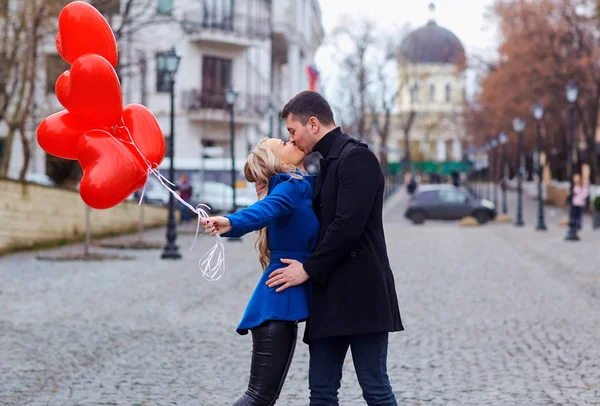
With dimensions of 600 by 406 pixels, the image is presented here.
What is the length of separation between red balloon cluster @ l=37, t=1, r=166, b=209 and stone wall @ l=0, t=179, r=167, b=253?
16323mm

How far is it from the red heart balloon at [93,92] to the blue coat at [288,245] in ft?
2.76

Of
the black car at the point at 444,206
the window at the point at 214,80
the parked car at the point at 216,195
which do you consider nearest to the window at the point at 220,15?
the window at the point at 214,80

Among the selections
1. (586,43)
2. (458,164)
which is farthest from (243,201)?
(458,164)

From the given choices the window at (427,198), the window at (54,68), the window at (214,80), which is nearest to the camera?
the window at (54,68)

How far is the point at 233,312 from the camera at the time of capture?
12.0 metres

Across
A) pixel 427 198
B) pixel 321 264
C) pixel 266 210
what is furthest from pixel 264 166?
pixel 427 198

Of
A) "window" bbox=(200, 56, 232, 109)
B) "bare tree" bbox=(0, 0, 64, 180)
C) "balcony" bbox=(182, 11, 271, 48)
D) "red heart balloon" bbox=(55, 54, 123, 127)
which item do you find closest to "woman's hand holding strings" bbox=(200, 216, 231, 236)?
"red heart balloon" bbox=(55, 54, 123, 127)

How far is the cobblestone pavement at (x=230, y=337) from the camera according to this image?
24.2 feet

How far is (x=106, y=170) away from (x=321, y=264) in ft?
3.40

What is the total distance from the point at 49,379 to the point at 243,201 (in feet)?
106

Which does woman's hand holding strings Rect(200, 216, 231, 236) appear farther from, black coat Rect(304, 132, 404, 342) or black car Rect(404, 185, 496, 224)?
black car Rect(404, 185, 496, 224)

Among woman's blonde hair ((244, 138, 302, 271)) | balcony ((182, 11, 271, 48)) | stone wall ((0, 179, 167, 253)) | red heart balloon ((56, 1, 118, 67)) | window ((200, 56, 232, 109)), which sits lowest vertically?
stone wall ((0, 179, 167, 253))

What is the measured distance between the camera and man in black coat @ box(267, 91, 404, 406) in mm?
4645

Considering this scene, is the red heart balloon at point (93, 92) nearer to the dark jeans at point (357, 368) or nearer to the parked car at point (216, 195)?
the dark jeans at point (357, 368)
